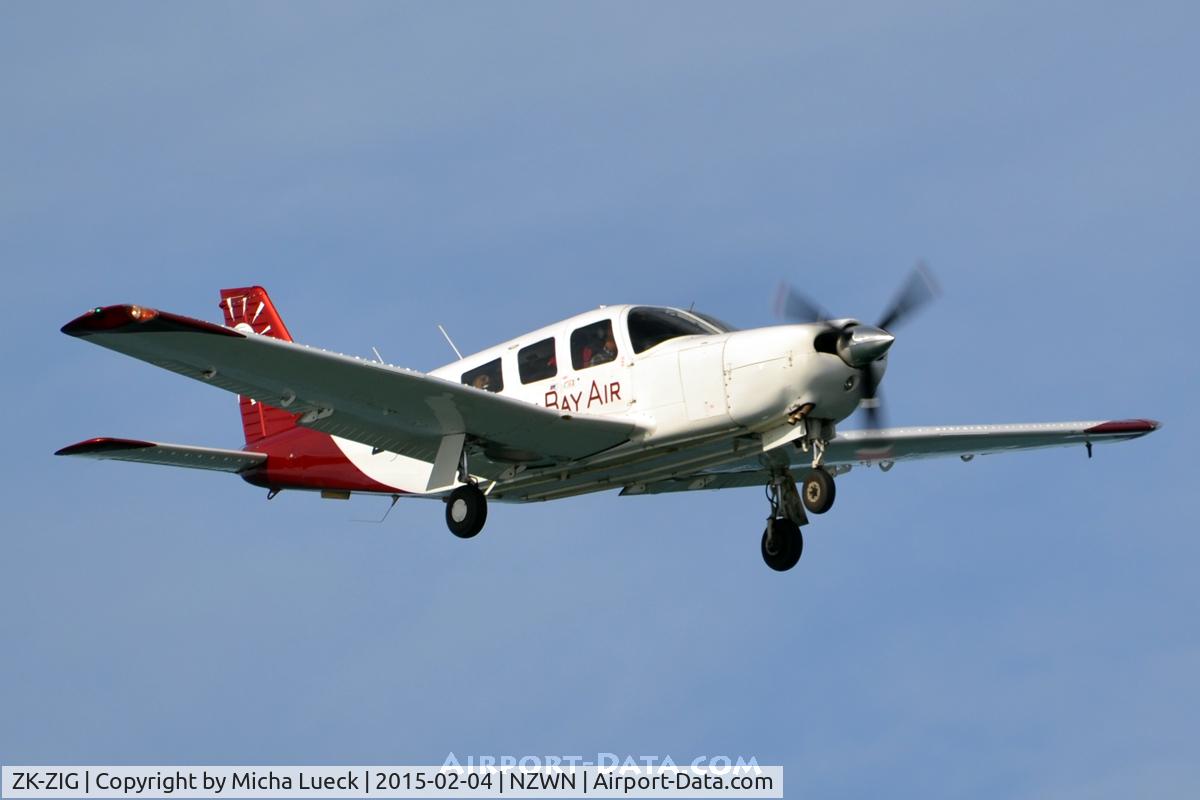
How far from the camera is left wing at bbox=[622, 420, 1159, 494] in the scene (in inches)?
949

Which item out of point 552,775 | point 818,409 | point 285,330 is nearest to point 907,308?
point 818,409

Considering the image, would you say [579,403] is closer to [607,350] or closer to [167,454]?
[607,350]

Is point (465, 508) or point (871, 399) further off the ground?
point (871, 399)

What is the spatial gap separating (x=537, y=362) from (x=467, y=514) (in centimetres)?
209

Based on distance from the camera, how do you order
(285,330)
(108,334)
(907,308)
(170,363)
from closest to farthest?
(108,334) → (170,363) → (907,308) → (285,330)

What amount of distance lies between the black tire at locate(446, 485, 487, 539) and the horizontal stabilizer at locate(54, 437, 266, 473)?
400cm

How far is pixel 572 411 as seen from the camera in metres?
21.8

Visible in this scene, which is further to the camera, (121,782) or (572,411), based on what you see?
(572,411)

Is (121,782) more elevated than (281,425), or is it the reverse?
(281,425)

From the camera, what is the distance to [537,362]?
72.7 feet

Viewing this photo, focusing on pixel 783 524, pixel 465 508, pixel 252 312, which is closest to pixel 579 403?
pixel 465 508

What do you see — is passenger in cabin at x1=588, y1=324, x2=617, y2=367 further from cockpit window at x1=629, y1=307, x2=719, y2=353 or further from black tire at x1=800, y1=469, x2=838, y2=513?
black tire at x1=800, y1=469, x2=838, y2=513

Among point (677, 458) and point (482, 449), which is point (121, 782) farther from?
point (677, 458)

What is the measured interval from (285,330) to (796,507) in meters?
8.87
